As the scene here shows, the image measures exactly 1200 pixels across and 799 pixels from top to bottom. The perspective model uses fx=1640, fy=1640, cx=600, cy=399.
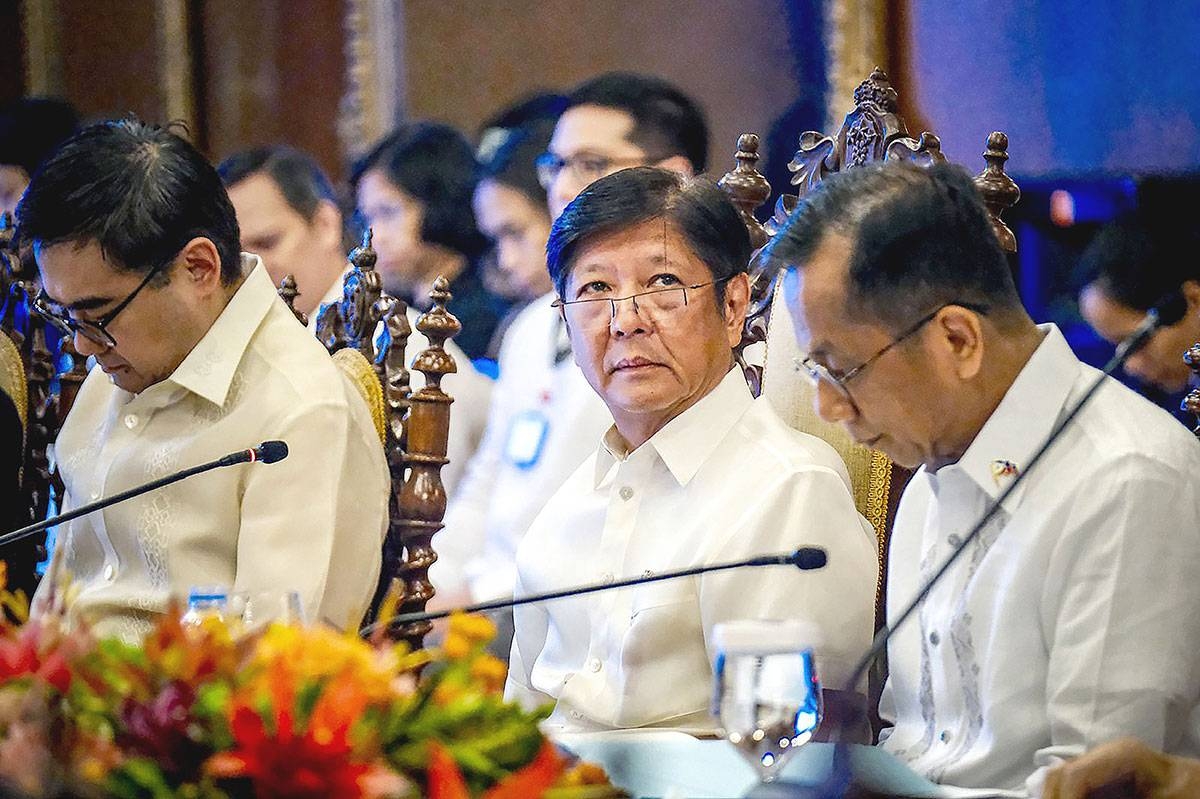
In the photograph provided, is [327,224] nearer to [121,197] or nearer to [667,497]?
[121,197]

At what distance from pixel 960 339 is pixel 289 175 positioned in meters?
2.47

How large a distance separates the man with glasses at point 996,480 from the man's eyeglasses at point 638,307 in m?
0.32

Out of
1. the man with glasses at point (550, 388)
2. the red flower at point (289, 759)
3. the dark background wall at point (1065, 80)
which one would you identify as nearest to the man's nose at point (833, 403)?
the red flower at point (289, 759)

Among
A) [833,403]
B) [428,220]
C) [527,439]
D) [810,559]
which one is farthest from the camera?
[428,220]

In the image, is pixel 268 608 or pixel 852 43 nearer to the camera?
pixel 268 608

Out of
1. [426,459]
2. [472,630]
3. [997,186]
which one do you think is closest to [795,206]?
[997,186]

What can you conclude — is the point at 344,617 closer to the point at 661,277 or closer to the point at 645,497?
the point at 645,497

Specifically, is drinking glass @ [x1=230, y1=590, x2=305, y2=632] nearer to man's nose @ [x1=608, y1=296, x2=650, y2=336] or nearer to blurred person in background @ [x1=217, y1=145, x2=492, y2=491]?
man's nose @ [x1=608, y1=296, x2=650, y2=336]

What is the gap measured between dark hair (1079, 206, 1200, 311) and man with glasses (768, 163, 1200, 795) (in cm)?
184

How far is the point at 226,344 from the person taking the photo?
2377mm

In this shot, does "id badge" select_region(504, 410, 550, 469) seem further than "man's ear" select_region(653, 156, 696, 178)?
Yes

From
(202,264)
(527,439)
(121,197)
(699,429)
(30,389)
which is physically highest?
(121,197)

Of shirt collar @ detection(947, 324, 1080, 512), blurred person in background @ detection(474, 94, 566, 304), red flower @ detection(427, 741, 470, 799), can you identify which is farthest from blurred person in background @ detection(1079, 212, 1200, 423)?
red flower @ detection(427, 741, 470, 799)

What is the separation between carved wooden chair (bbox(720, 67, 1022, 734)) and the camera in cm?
211
